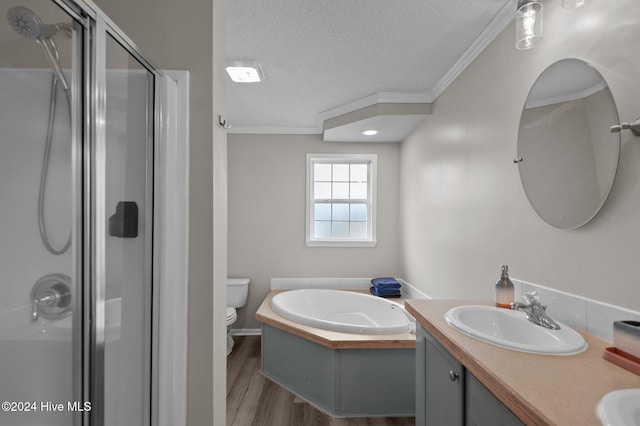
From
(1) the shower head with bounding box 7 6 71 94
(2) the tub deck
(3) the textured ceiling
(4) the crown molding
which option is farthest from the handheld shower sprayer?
(4) the crown molding

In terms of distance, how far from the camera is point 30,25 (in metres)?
0.93

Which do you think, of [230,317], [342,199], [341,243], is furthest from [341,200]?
[230,317]

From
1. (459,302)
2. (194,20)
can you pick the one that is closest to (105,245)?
(194,20)

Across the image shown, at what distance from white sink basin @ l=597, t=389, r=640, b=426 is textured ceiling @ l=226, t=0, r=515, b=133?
1.73 m

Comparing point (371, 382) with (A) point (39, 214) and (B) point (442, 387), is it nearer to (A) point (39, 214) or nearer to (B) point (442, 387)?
(B) point (442, 387)

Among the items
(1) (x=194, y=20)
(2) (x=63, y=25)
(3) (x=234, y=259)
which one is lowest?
(3) (x=234, y=259)

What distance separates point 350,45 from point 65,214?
5.92 ft

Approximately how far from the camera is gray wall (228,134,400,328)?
3.62 meters

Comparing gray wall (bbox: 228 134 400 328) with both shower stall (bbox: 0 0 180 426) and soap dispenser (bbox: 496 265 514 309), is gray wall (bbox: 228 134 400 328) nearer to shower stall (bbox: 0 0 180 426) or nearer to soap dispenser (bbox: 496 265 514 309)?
soap dispenser (bbox: 496 265 514 309)

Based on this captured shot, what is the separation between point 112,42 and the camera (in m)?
1.00

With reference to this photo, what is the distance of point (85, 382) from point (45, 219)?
1.77ft

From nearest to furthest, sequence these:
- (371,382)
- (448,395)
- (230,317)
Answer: (448,395)
(371,382)
(230,317)

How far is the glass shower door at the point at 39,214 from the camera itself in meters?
0.91

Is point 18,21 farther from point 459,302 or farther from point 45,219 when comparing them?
point 459,302
